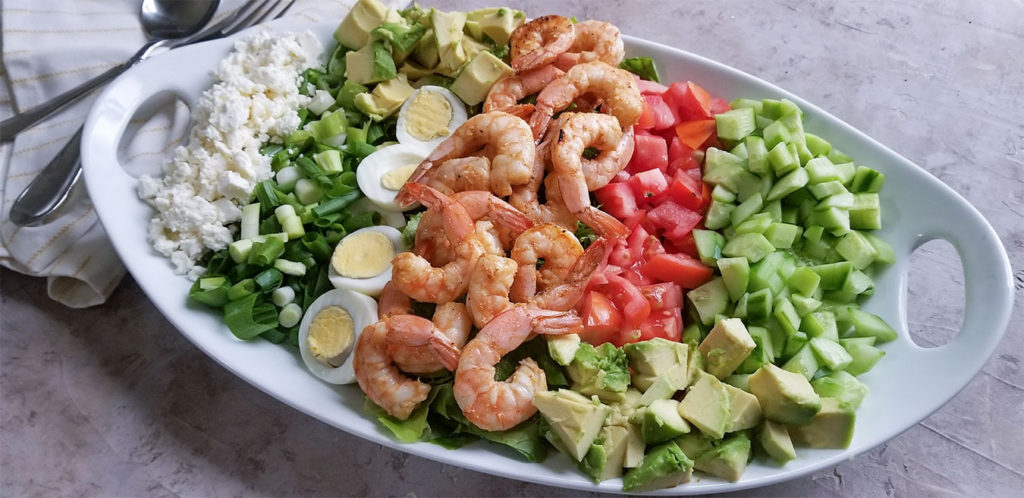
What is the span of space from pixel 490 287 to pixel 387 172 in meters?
0.71

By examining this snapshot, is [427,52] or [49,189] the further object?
[427,52]

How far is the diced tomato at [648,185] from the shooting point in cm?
275

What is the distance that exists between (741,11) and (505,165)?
6.12ft

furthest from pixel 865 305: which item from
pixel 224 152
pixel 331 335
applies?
pixel 224 152

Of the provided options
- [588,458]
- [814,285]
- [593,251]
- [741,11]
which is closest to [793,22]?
[741,11]

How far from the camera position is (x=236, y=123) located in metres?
2.77

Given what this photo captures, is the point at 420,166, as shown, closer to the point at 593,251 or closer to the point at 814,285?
the point at 593,251

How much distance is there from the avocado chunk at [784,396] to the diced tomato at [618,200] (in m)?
0.70

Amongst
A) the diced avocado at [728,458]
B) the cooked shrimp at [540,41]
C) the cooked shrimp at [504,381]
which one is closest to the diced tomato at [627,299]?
the cooked shrimp at [504,381]

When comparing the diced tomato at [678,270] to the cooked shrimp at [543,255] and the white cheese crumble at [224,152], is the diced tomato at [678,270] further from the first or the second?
the white cheese crumble at [224,152]

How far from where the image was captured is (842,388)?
8.05 ft

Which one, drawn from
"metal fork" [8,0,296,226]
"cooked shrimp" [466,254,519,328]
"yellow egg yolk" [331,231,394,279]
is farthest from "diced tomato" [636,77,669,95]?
"metal fork" [8,0,296,226]

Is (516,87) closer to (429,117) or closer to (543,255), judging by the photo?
(429,117)

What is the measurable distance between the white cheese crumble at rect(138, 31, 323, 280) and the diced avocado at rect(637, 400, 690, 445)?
4.92 ft
